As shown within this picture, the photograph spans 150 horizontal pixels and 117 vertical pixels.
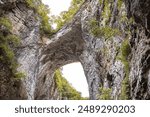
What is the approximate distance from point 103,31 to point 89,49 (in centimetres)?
341

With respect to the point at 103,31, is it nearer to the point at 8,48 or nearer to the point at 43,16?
the point at 8,48

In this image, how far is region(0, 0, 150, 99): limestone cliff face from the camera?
8102 millimetres

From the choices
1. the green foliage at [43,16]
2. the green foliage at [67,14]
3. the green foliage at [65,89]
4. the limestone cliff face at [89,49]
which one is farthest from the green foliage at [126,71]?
the green foliage at [65,89]

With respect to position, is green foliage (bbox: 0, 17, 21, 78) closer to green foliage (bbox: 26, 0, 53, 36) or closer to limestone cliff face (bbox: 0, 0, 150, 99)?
limestone cliff face (bbox: 0, 0, 150, 99)

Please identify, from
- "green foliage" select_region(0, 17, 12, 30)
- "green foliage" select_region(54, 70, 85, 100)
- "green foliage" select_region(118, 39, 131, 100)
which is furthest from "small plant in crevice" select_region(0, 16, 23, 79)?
"green foliage" select_region(54, 70, 85, 100)

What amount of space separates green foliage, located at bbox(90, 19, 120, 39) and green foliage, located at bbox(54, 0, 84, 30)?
165 inches

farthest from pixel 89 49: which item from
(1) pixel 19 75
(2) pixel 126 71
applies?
(2) pixel 126 71

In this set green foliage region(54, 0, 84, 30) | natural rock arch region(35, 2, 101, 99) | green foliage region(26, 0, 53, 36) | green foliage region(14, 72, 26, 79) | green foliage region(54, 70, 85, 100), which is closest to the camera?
green foliage region(14, 72, 26, 79)

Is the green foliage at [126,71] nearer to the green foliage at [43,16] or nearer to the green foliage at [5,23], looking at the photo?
the green foliage at [5,23]

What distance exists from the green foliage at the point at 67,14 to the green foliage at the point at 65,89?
401 cm

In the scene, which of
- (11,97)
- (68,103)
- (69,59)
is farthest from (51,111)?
(69,59)

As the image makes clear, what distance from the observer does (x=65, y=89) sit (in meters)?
20.7

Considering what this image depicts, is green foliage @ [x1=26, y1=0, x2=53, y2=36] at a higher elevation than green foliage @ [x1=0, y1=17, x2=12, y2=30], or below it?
higher

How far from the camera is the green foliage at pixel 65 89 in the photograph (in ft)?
66.3
